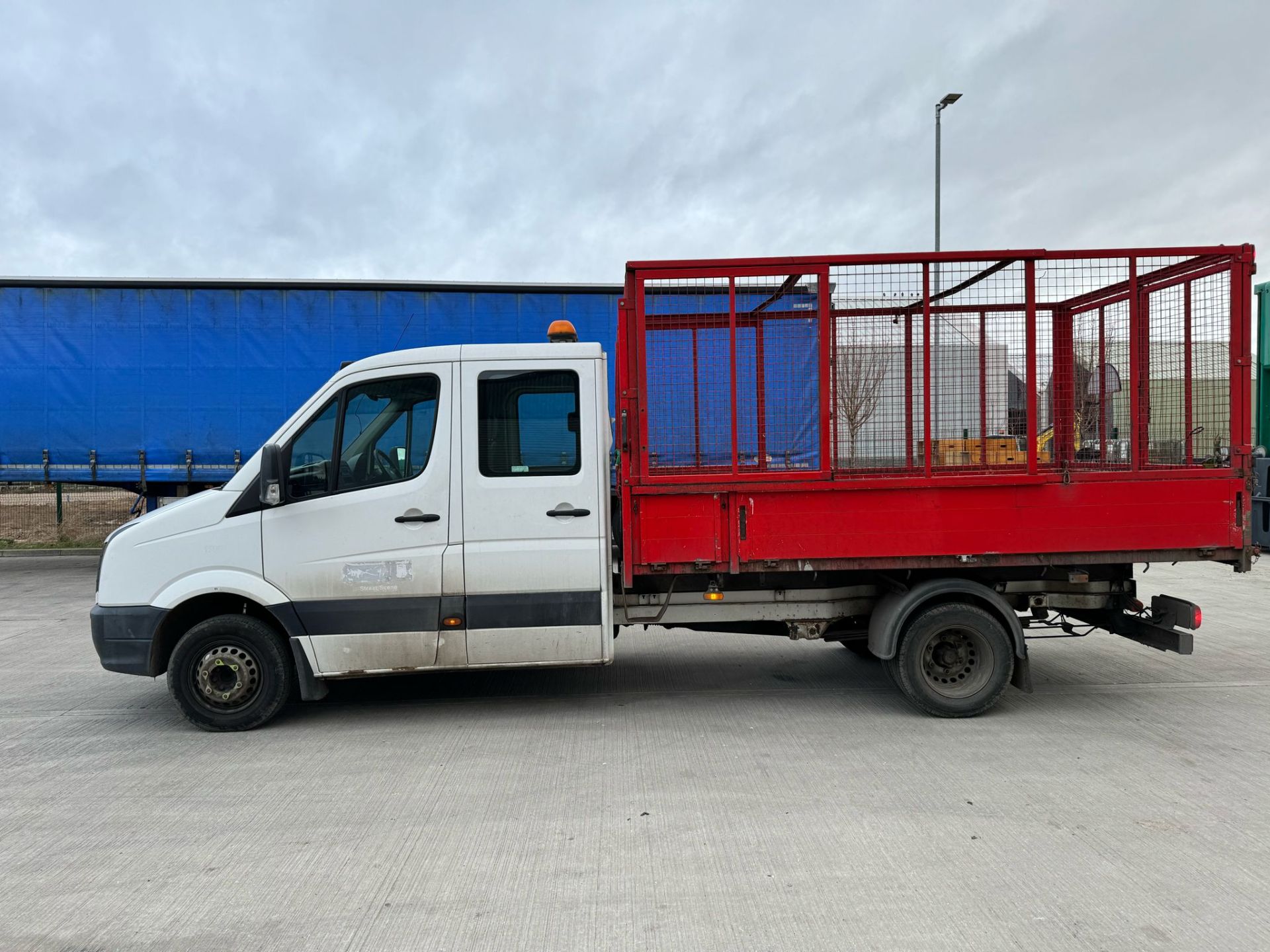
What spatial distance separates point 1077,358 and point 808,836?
12.5 ft

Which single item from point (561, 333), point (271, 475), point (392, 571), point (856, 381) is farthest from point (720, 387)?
point (271, 475)

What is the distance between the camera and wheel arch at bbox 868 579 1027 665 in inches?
204

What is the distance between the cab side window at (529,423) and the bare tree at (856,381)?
1699mm

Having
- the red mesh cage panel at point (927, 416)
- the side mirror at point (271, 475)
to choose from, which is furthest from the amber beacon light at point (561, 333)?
the side mirror at point (271, 475)

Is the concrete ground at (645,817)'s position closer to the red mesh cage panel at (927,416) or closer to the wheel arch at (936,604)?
the wheel arch at (936,604)

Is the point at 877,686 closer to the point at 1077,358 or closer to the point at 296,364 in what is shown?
the point at 1077,358

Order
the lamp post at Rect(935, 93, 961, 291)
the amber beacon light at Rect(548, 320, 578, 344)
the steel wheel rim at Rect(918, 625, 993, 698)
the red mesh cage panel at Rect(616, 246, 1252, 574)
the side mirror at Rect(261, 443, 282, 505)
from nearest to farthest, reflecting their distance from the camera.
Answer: the side mirror at Rect(261, 443, 282, 505)
the red mesh cage panel at Rect(616, 246, 1252, 574)
the steel wheel rim at Rect(918, 625, 993, 698)
the amber beacon light at Rect(548, 320, 578, 344)
the lamp post at Rect(935, 93, 961, 291)

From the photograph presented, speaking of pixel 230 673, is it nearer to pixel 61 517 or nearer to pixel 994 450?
pixel 994 450

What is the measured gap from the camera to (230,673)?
512 cm

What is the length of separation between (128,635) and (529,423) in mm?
2764

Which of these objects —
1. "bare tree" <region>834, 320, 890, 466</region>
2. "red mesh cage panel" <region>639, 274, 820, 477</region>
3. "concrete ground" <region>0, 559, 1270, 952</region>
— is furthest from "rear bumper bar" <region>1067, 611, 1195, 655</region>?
"red mesh cage panel" <region>639, 274, 820, 477</region>

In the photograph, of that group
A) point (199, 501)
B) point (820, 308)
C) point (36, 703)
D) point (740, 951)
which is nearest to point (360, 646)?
point (199, 501)

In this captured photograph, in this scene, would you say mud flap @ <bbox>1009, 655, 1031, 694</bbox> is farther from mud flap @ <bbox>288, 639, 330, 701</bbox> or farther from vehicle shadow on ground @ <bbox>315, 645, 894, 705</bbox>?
→ mud flap @ <bbox>288, 639, 330, 701</bbox>

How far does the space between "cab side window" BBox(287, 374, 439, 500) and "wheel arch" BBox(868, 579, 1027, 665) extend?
311cm
